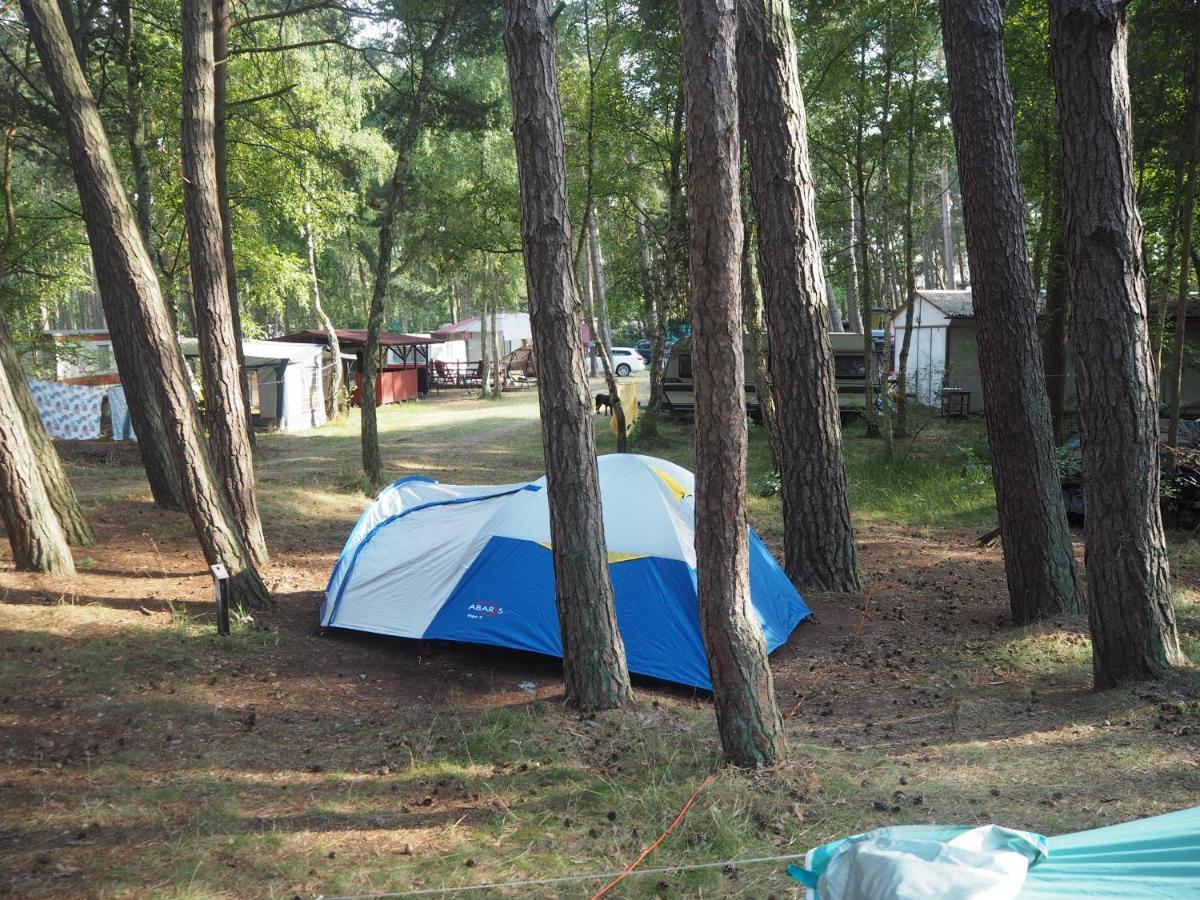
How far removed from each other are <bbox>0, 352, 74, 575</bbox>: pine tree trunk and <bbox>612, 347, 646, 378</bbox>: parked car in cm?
3451

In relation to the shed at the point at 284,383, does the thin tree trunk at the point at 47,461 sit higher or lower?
lower

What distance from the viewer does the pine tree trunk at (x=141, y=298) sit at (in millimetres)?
7023

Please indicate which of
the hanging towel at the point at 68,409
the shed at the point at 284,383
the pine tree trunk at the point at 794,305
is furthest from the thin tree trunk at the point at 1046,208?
the hanging towel at the point at 68,409

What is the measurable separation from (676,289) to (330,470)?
880 cm

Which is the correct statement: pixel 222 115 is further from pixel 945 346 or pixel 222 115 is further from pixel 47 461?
pixel 945 346

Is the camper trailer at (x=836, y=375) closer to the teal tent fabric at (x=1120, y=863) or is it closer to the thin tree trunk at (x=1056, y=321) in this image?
the thin tree trunk at (x=1056, y=321)

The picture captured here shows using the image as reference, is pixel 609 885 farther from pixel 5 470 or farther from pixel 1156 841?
pixel 5 470

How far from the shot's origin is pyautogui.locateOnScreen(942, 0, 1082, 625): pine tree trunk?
7297 millimetres

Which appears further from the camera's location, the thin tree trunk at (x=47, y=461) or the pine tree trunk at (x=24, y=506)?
the thin tree trunk at (x=47, y=461)

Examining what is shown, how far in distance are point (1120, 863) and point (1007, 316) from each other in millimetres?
5487

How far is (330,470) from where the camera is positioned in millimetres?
14648

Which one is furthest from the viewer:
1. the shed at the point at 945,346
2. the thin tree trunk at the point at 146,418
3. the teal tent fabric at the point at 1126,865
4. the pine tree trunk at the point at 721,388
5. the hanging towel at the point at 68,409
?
the shed at the point at 945,346

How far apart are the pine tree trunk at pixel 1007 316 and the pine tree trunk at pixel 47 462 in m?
7.90

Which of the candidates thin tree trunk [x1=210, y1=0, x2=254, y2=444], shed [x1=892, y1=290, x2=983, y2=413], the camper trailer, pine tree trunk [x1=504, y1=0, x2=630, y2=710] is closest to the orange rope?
pine tree trunk [x1=504, y1=0, x2=630, y2=710]
